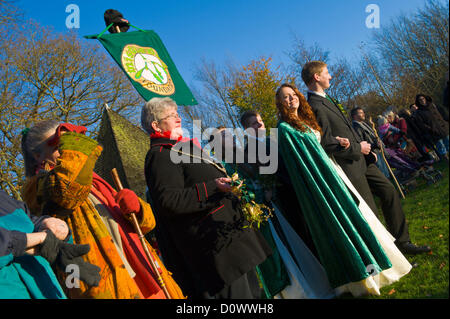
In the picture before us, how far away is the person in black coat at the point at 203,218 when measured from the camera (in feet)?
7.63

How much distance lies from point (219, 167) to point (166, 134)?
50 cm

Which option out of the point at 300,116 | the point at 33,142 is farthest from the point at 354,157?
the point at 33,142

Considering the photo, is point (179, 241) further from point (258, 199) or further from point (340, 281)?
point (340, 281)

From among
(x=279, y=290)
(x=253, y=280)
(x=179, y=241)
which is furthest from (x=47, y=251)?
(x=279, y=290)

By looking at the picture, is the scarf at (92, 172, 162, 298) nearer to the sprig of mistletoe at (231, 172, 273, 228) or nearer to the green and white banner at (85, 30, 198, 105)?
the sprig of mistletoe at (231, 172, 273, 228)

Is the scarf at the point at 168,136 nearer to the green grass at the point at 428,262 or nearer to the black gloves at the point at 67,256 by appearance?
the black gloves at the point at 67,256

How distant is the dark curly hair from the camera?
11.0 feet

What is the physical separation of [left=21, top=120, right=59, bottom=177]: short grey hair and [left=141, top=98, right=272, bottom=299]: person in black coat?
2.42 feet

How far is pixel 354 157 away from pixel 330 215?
753 mm

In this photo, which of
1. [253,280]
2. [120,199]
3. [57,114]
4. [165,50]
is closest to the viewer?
[120,199]

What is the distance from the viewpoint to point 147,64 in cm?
555

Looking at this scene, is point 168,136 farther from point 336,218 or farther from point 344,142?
point 344,142

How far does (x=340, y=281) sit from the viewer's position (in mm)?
3027

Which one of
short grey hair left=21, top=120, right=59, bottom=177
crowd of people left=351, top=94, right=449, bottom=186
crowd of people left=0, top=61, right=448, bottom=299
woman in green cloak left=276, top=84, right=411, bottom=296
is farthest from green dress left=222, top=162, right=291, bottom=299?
crowd of people left=351, top=94, right=449, bottom=186
